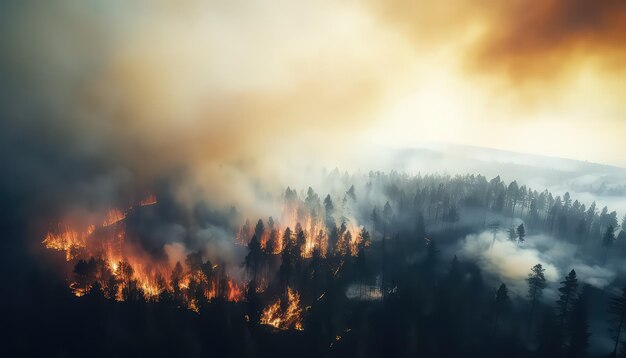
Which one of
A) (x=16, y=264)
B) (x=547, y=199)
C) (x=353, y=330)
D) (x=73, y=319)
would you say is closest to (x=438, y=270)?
(x=353, y=330)

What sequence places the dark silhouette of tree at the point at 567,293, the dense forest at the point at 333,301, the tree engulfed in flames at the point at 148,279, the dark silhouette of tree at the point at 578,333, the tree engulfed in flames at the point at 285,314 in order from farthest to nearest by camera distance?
1. the tree engulfed in flames at the point at 148,279
2. the tree engulfed in flames at the point at 285,314
3. the dense forest at the point at 333,301
4. the dark silhouette of tree at the point at 567,293
5. the dark silhouette of tree at the point at 578,333

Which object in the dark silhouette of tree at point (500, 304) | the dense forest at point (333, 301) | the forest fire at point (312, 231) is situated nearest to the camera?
the dense forest at point (333, 301)

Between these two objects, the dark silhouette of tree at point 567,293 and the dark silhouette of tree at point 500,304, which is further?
the dark silhouette of tree at point 500,304

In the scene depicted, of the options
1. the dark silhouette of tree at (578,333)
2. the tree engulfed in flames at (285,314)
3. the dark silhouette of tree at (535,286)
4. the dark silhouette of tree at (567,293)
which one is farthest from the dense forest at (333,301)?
the dark silhouette of tree at (567,293)

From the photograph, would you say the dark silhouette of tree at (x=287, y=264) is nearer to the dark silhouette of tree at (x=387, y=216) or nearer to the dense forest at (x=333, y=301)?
the dense forest at (x=333, y=301)

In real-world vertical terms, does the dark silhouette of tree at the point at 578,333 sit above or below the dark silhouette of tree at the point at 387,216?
below

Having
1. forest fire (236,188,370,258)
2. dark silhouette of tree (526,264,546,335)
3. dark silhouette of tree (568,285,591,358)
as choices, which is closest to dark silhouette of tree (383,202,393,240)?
forest fire (236,188,370,258)

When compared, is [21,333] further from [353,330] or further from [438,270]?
[438,270]
